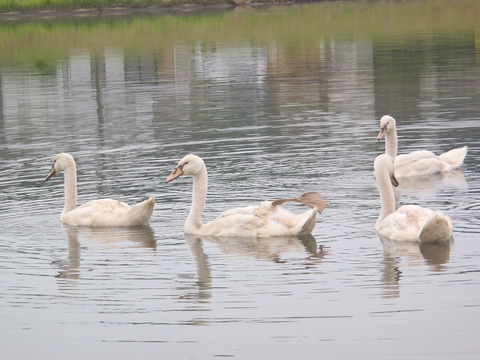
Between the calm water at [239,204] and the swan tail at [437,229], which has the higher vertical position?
the swan tail at [437,229]

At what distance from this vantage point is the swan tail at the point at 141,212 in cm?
1412

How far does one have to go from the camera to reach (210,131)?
22141 mm

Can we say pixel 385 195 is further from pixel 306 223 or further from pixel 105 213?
pixel 105 213

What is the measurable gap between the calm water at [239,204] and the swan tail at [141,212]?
0.59 ft

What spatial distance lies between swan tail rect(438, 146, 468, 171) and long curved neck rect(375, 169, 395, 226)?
372 cm

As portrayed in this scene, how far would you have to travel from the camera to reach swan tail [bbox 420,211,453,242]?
→ 12266mm

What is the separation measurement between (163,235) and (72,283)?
239 centimetres

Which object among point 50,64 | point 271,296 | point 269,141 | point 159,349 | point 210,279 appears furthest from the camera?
point 50,64

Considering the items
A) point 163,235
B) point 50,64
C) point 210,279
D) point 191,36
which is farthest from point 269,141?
point 191,36

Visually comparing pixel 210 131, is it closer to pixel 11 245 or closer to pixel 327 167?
pixel 327 167

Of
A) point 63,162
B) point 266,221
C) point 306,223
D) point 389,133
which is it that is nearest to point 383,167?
point 306,223

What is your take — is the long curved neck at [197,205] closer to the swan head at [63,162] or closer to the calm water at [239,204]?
the calm water at [239,204]

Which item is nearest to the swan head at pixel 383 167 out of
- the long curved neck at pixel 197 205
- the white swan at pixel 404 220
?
the white swan at pixel 404 220

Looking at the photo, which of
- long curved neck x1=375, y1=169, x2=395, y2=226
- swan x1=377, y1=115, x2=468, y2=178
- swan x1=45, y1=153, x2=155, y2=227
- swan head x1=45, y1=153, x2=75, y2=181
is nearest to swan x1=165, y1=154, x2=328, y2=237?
long curved neck x1=375, y1=169, x2=395, y2=226
